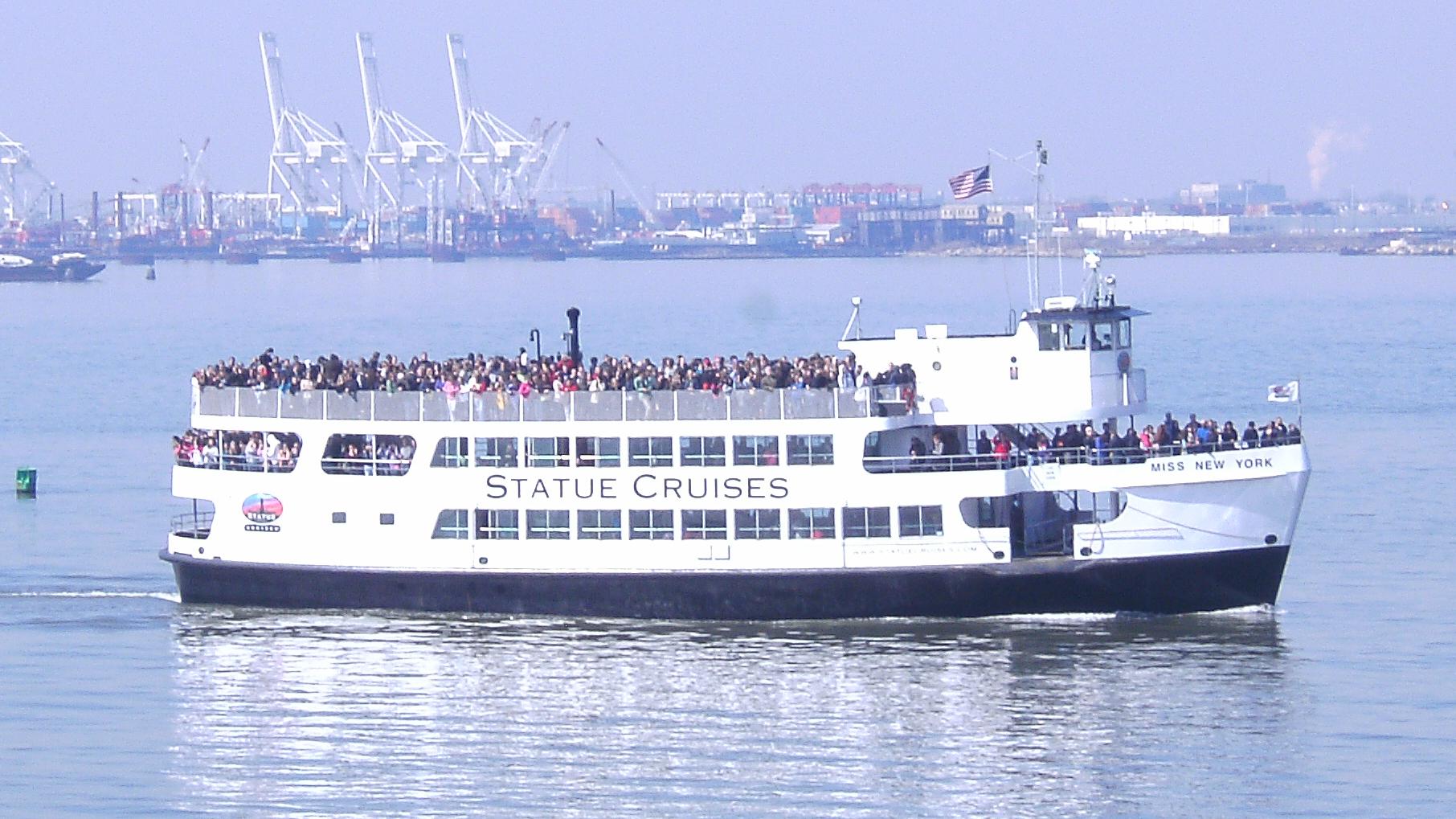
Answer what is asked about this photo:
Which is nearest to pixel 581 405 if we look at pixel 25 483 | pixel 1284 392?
pixel 1284 392

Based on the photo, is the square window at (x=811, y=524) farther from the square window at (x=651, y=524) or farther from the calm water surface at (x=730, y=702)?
the square window at (x=651, y=524)

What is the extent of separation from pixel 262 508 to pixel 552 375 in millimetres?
5375

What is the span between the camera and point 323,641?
38.9m

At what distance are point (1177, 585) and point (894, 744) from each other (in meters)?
8.05

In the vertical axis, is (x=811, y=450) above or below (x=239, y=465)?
above

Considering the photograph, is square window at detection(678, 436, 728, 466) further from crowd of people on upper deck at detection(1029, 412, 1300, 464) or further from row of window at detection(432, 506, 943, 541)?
crowd of people on upper deck at detection(1029, 412, 1300, 464)

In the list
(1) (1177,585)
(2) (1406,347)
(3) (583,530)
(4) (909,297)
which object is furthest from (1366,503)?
(4) (909,297)

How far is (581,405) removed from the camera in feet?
129

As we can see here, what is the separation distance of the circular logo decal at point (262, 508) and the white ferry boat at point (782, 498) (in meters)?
0.04

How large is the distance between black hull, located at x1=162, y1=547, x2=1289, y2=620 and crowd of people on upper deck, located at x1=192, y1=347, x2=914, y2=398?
2.99 meters

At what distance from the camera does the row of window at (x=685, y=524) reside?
3859 centimetres

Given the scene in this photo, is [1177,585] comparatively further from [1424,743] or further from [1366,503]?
[1366,503]

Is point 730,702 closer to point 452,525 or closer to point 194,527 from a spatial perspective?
point 452,525

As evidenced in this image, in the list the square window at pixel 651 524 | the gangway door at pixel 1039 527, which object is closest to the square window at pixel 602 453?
the square window at pixel 651 524
